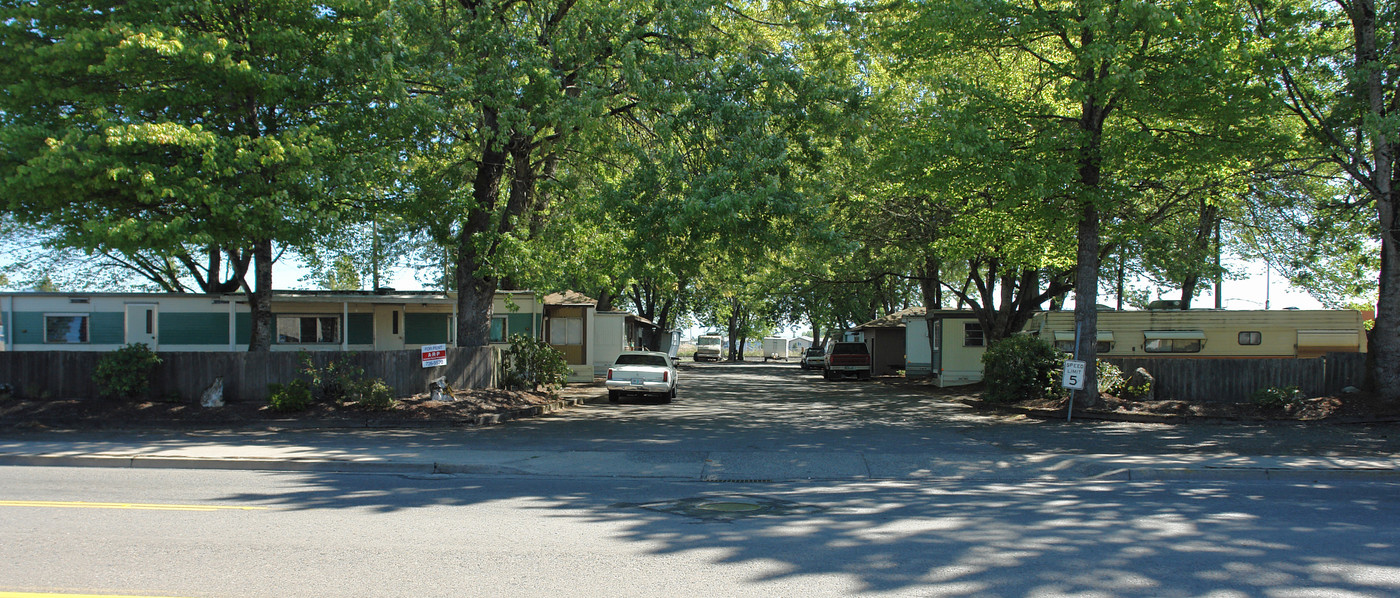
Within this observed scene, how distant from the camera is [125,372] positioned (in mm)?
15688

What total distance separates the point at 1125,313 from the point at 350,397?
19568 millimetres

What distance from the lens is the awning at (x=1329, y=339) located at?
69.9 ft

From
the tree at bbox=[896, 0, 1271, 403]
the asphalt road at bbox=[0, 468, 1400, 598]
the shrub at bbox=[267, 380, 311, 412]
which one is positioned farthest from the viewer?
the shrub at bbox=[267, 380, 311, 412]

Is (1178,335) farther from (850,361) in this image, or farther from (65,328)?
(65,328)

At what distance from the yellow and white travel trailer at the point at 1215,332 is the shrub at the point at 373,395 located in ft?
53.5

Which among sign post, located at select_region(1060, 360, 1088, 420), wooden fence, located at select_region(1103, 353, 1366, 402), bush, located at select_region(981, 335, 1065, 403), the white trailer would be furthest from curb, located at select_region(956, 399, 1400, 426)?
the white trailer

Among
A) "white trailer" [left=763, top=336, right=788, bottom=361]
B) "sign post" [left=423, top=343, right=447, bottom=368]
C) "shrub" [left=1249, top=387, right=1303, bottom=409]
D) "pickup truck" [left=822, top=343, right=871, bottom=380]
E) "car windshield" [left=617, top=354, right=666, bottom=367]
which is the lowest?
"white trailer" [left=763, top=336, right=788, bottom=361]

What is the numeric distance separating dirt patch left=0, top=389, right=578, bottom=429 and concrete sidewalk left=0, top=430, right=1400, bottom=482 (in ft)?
6.96

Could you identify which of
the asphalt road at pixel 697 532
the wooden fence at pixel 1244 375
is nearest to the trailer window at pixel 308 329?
the asphalt road at pixel 697 532

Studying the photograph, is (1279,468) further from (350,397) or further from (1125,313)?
(350,397)

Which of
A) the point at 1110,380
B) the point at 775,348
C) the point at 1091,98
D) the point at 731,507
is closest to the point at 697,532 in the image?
the point at 731,507

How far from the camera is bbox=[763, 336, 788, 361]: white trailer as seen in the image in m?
92.8

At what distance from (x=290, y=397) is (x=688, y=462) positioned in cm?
849

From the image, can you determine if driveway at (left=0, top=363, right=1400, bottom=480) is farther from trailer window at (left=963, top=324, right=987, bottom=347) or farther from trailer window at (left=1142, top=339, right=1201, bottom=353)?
trailer window at (left=963, top=324, right=987, bottom=347)
